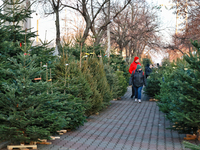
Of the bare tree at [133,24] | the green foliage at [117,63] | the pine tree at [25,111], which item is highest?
the bare tree at [133,24]

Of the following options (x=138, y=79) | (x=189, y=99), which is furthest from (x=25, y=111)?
(x=138, y=79)

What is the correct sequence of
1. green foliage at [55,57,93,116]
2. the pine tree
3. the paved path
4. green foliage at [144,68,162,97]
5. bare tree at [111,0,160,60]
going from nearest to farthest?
the pine tree → the paved path → green foliage at [55,57,93,116] → green foliage at [144,68,162,97] → bare tree at [111,0,160,60]

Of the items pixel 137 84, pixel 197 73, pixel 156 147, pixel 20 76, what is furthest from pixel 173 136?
pixel 137 84

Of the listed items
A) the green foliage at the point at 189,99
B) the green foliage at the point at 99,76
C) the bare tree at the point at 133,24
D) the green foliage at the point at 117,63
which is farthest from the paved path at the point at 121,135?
the bare tree at the point at 133,24

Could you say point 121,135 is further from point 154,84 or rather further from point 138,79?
point 154,84

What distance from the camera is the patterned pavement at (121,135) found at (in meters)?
5.59

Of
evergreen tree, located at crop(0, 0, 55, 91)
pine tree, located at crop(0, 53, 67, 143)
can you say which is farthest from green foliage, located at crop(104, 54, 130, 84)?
pine tree, located at crop(0, 53, 67, 143)

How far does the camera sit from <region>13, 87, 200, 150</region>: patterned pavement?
559cm

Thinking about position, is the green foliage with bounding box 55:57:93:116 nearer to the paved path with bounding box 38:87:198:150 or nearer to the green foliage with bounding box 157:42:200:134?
the paved path with bounding box 38:87:198:150

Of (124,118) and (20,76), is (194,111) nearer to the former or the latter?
(20,76)

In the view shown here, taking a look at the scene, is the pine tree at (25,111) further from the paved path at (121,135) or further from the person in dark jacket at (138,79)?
the person in dark jacket at (138,79)

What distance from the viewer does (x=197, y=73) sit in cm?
558

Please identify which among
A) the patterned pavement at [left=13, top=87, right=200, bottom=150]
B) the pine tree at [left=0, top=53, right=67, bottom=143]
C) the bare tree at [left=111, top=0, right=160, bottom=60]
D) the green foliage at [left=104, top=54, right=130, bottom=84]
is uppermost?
the bare tree at [left=111, top=0, right=160, bottom=60]

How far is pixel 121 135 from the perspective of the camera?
6.65 m
